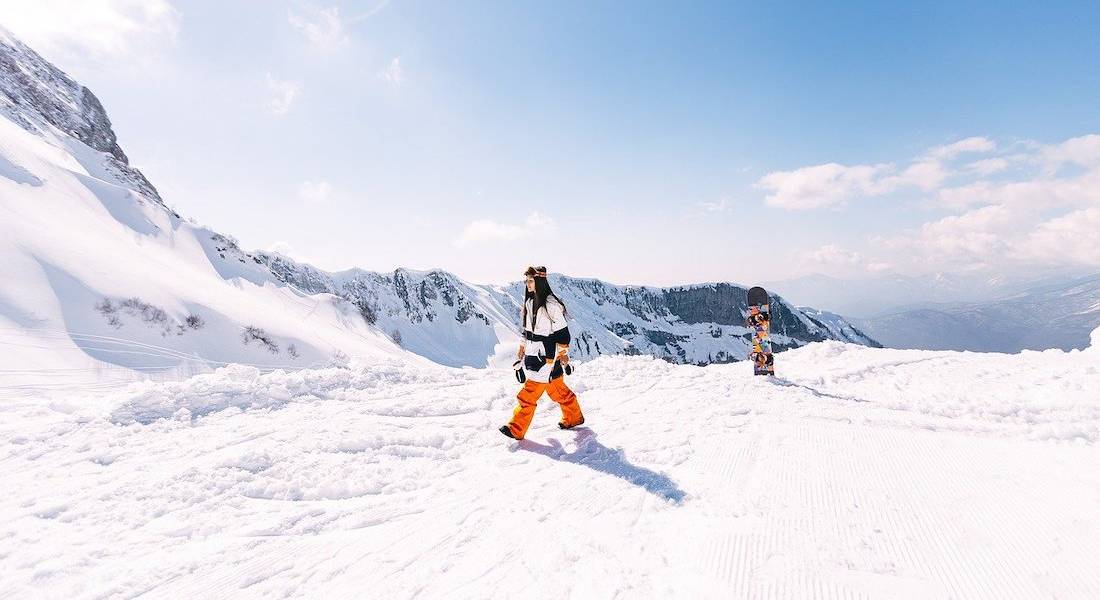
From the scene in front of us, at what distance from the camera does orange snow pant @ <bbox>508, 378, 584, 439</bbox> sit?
582cm

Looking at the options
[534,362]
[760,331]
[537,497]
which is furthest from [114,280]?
[760,331]

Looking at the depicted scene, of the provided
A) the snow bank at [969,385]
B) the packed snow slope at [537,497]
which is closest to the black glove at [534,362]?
the packed snow slope at [537,497]

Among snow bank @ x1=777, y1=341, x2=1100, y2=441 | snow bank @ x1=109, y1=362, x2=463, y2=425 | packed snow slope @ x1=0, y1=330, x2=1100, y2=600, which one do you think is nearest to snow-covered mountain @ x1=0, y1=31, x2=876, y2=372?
snow bank @ x1=109, y1=362, x2=463, y2=425

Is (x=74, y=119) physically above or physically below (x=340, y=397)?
above

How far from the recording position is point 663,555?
3037 millimetres

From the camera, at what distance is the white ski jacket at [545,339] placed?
246 inches

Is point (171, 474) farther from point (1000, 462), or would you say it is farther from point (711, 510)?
point (1000, 462)

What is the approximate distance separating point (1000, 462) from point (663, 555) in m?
3.97

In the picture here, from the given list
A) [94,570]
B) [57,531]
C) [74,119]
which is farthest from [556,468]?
[74,119]

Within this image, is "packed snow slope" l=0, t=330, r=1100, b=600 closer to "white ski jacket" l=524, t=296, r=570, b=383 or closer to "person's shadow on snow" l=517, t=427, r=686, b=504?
"person's shadow on snow" l=517, t=427, r=686, b=504

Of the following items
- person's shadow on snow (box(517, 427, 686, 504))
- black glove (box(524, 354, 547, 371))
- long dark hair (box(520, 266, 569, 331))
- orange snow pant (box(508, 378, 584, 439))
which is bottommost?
person's shadow on snow (box(517, 427, 686, 504))

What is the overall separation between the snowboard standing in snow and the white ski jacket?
584 cm

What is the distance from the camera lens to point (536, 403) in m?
5.96

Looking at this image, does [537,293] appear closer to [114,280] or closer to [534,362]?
[534,362]
